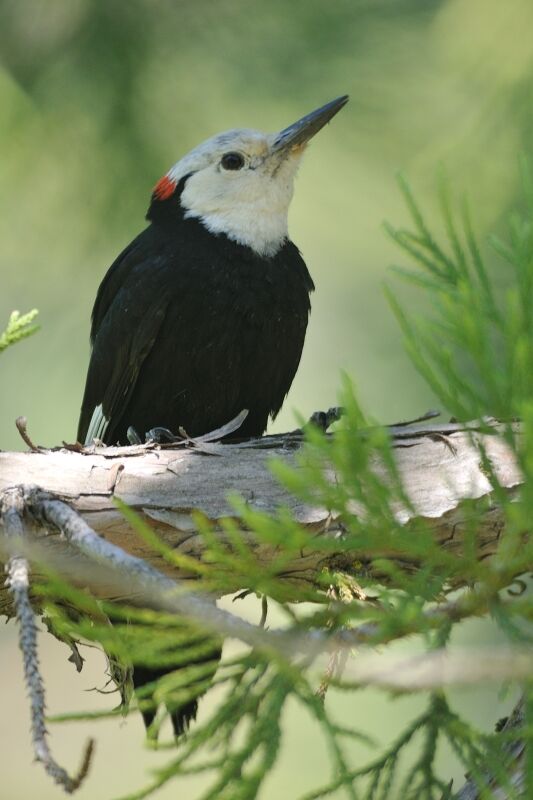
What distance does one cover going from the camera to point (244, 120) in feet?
12.7

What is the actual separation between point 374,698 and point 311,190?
6.85 feet

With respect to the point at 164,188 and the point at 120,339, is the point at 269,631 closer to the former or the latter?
the point at 120,339

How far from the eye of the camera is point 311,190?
4.39 m

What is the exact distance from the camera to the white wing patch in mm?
3586

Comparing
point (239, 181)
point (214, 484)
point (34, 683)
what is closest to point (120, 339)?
point (239, 181)

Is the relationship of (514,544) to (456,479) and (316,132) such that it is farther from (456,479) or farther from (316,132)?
(316,132)

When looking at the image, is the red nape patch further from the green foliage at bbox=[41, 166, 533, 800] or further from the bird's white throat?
the green foliage at bbox=[41, 166, 533, 800]

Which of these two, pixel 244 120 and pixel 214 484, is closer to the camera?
pixel 214 484

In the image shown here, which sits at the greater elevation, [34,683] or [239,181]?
[239,181]

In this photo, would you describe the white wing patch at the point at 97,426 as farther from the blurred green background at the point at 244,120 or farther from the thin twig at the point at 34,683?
the thin twig at the point at 34,683

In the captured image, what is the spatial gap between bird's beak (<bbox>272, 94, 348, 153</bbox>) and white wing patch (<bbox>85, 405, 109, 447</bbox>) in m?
1.15

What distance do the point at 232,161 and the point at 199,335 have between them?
2.88ft

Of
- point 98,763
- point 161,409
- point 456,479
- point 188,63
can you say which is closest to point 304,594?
point 456,479

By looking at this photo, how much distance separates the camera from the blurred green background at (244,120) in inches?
136
